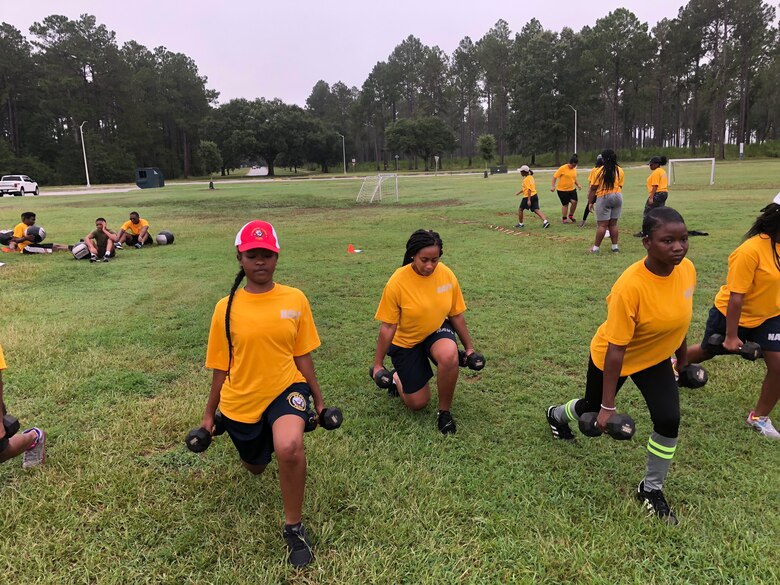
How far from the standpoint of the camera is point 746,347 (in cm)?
322

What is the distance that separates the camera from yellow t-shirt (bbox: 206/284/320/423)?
8.68 ft

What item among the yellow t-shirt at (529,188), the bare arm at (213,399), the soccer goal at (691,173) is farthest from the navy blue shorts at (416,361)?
→ the soccer goal at (691,173)

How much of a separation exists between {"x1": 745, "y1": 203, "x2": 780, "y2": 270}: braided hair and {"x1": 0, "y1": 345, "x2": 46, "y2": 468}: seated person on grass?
15.8 feet

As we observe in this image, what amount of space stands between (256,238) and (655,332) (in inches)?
85.3

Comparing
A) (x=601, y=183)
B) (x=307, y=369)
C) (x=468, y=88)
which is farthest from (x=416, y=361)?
(x=468, y=88)

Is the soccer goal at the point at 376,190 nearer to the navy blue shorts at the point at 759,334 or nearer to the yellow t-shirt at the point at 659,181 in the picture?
the yellow t-shirt at the point at 659,181

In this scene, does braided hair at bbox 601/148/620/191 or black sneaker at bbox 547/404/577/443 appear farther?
braided hair at bbox 601/148/620/191

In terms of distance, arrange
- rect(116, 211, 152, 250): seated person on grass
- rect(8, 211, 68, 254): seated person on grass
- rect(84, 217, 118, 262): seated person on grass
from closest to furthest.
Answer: rect(84, 217, 118, 262): seated person on grass
rect(8, 211, 68, 254): seated person on grass
rect(116, 211, 152, 250): seated person on grass

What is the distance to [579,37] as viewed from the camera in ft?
238

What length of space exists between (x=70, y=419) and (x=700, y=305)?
6.84 meters

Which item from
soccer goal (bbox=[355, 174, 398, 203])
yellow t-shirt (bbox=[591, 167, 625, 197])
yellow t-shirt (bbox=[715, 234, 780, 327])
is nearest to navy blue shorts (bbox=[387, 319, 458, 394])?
yellow t-shirt (bbox=[715, 234, 780, 327])

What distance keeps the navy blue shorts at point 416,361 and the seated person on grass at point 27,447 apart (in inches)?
94.1

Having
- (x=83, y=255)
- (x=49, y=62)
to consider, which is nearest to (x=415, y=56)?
(x=49, y=62)

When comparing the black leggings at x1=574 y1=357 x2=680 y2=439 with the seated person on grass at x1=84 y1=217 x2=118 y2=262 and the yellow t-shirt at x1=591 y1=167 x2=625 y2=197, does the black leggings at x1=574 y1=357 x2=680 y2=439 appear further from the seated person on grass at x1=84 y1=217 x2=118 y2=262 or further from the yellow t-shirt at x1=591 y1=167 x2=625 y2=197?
the seated person on grass at x1=84 y1=217 x2=118 y2=262
